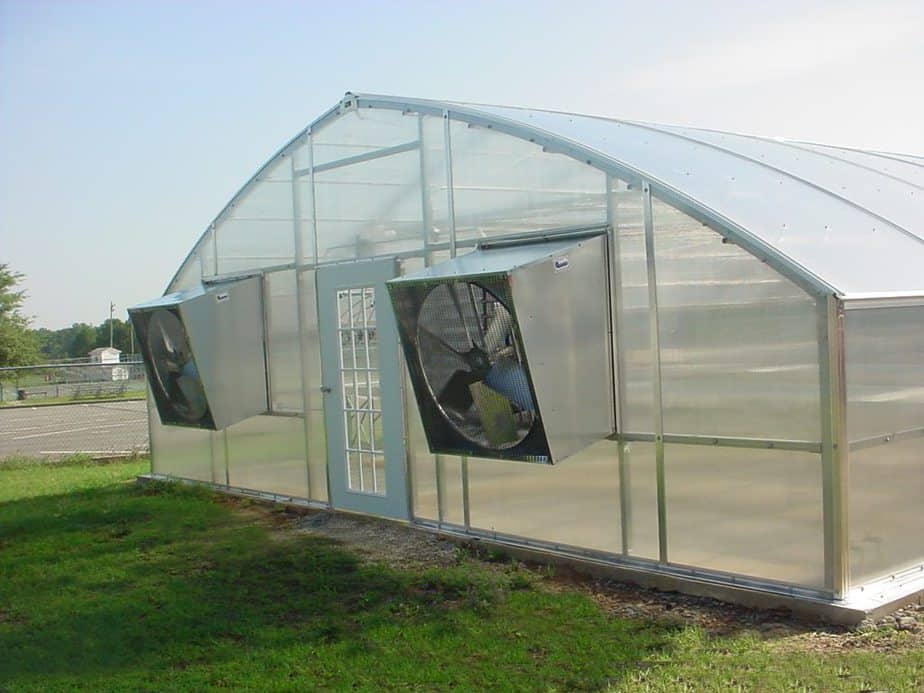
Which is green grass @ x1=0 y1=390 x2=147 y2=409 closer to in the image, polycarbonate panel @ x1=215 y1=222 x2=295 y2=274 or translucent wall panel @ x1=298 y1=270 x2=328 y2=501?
polycarbonate panel @ x1=215 y1=222 x2=295 y2=274

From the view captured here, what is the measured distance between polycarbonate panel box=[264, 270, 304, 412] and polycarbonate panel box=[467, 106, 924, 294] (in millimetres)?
3293

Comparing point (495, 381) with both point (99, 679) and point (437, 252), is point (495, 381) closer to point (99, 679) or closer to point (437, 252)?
point (437, 252)

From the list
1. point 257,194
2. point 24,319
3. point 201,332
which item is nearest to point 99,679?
point 201,332

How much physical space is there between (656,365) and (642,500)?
954mm

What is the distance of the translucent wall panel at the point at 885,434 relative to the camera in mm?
6152

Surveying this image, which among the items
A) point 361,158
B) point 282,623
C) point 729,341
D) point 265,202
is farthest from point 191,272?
point 729,341

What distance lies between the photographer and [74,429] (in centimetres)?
2361

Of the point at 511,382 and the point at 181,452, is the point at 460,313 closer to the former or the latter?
the point at 511,382

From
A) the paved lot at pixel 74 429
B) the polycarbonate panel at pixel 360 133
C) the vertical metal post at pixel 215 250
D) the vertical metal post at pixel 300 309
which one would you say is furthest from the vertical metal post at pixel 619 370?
the paved lot at pixel 74 429

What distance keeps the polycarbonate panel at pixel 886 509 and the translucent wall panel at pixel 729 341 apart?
0.44 metres

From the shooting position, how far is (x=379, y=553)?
8.54 m

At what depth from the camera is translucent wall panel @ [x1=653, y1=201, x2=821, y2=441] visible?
6230 millimetres

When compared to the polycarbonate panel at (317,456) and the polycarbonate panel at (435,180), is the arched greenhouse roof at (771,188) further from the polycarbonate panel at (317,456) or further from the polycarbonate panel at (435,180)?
the polycarbonate panel at (317,456)

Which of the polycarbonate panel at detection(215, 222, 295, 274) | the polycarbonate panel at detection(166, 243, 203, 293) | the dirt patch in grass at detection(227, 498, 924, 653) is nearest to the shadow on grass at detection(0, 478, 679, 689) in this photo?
the dirt patch in grass at detection(227, 498, 924, 653)
